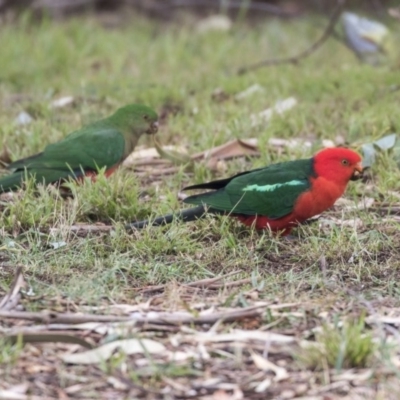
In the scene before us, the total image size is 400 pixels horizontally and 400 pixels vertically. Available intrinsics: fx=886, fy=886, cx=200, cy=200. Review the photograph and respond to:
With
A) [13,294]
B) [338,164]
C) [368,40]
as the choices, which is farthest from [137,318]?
[368,40]

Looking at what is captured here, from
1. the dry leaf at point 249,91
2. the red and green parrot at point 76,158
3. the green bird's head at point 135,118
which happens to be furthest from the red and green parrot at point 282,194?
the dry leaf at point 249,91

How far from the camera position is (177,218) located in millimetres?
4285

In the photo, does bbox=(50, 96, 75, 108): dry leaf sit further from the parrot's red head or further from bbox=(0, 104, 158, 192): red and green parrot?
the parrot's red head

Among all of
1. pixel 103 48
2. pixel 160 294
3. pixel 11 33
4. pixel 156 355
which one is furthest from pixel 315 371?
pixel 11 33

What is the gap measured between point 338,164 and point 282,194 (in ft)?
1.07

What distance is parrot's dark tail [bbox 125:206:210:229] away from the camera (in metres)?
4.29

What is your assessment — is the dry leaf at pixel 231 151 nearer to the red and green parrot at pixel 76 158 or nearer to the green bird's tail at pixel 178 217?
the red and green parrot at pixel 76 158

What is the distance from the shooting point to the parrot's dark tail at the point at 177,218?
429cm

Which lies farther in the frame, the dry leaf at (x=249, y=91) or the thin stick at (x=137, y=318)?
the dry leaf at (x=249, y=91)

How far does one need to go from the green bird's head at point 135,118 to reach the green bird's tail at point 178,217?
1125 mm

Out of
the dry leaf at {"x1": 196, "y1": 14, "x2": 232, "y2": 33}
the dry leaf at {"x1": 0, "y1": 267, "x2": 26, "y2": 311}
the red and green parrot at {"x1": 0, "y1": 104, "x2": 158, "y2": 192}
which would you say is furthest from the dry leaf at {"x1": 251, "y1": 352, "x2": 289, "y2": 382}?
the dry leaf at {"x1": 196, "y1": 14, "x2": 232, "y2": 33}

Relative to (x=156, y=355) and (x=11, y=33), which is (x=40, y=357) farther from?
(x=11, y=33)

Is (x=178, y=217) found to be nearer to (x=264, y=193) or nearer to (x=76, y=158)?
(x=264, y=193)

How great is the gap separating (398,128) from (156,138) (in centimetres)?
154
